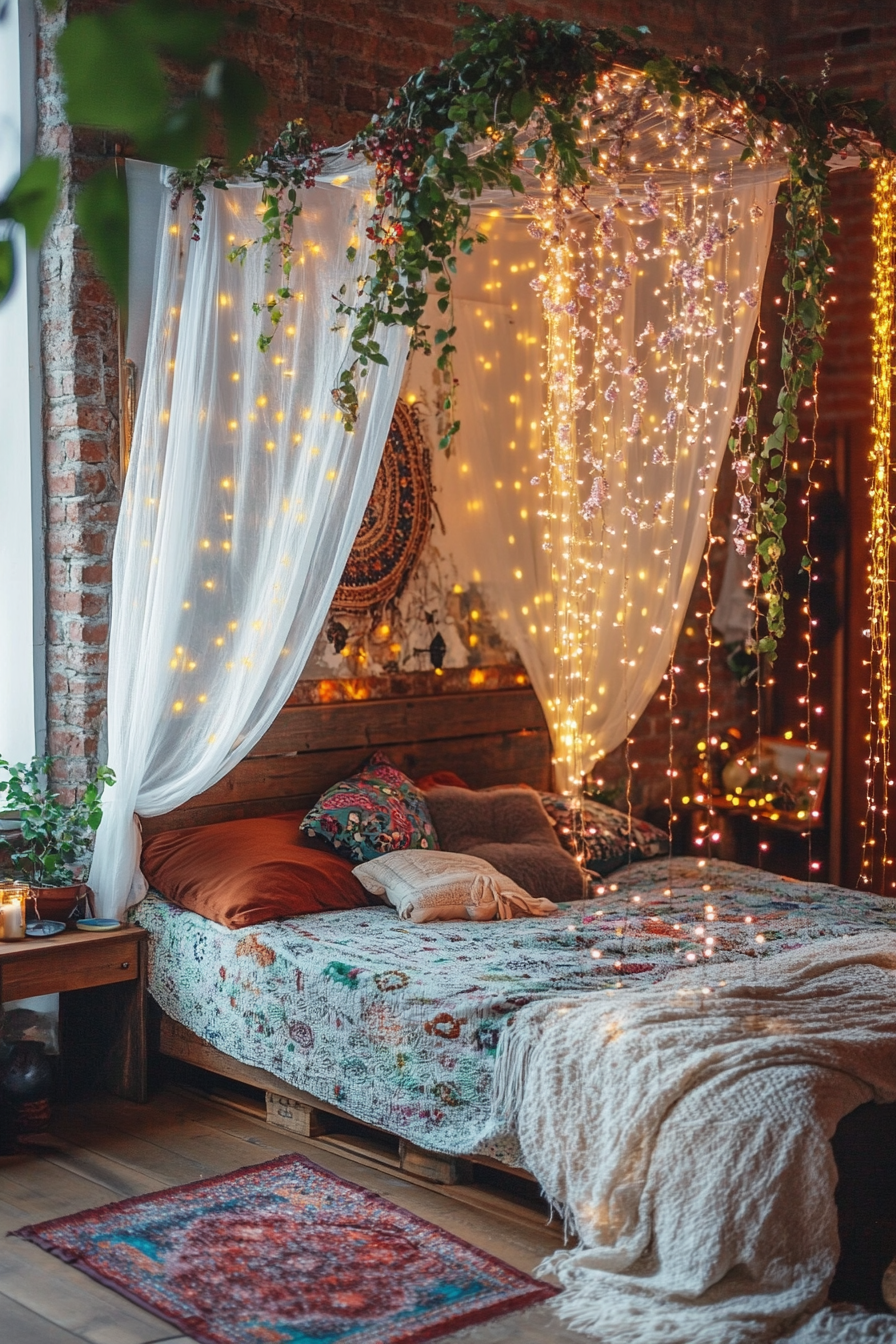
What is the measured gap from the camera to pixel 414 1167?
330 centimetres

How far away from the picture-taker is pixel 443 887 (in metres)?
3.92

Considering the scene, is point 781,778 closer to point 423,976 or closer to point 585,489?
point 585,489

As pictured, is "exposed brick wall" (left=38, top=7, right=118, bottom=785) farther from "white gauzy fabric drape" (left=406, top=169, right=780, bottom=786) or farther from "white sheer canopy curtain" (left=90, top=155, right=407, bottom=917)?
"white gauzy fabric drape" (left=406, top=169, right=780, bottom=786)

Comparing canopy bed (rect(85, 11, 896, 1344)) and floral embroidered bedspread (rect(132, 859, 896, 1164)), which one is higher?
canopy bed (rect(85, 11, 896, 1344))

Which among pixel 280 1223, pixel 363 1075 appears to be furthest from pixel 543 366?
pixel 280 1223

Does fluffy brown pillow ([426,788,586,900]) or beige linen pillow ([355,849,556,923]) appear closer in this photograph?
beige linen pillow ([355,849,556,923])

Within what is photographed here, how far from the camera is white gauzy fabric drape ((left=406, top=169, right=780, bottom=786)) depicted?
4.37m

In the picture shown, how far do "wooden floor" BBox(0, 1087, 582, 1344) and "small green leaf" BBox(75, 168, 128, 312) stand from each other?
2.40m

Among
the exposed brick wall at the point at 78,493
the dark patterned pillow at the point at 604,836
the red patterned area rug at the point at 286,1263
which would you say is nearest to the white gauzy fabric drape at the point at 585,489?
the dark patterned pillow at the point at 604,836

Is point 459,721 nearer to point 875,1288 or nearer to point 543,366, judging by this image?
point 543,366

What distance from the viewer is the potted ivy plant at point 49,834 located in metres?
3.84

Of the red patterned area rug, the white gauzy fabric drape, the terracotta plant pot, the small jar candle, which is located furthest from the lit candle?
the white gauzy fabric drape

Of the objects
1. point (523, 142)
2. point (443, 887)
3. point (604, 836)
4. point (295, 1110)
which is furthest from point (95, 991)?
point (523, 142)

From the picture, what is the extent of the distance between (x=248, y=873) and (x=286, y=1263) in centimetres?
115
